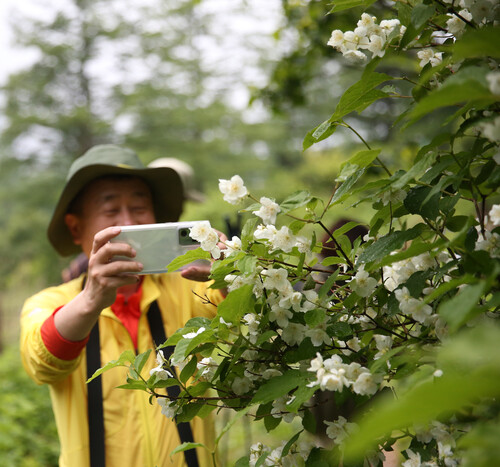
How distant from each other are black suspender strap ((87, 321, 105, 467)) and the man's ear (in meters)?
0.59

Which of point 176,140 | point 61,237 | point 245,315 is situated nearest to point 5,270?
point 176,140

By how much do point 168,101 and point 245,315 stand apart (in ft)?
53.3

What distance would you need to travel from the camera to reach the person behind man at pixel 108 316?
1843 millimetres

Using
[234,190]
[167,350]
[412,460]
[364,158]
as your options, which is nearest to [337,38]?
[364,158]

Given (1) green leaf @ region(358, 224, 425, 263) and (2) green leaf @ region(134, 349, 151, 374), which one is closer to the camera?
(1) green leaf @ region(358, 224, 425, 263)

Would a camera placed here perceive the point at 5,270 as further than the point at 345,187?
Yes

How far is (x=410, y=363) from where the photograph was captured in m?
1.03

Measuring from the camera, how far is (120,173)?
242 cm

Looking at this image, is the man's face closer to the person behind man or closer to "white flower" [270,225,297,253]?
the person behind man

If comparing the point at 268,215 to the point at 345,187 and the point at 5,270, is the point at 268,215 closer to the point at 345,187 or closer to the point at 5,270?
the point at 345,187

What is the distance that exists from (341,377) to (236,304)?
0.23m

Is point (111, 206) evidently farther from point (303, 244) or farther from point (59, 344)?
point (303, 244)

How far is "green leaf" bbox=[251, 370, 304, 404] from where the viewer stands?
1.08m

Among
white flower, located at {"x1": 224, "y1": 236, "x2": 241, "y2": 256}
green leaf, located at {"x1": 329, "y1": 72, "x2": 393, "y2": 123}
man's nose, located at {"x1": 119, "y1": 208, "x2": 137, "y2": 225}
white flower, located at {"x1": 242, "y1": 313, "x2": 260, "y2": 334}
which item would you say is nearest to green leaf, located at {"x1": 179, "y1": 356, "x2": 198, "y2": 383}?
white flower, located at {"x1": 242, "y1": 313, "x2": 260, "y2": 334}
